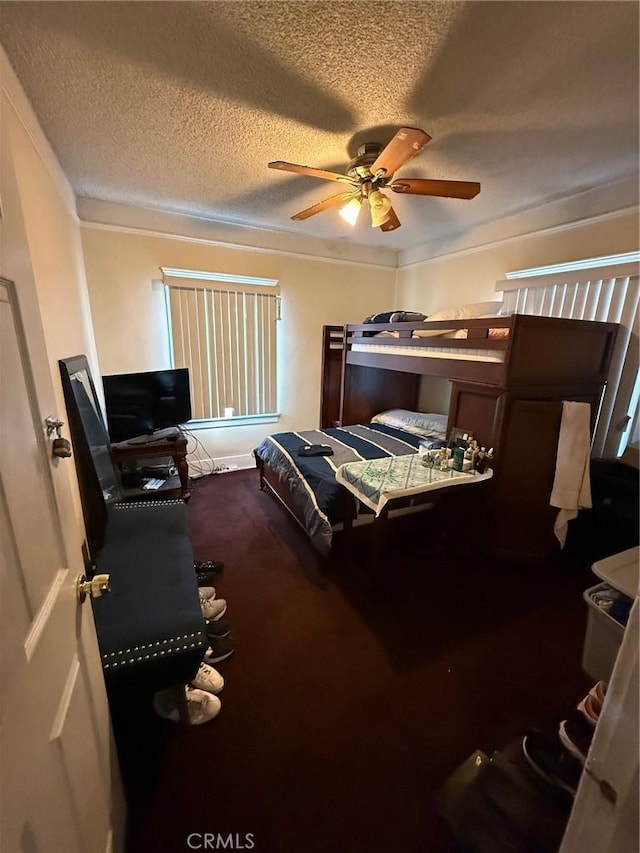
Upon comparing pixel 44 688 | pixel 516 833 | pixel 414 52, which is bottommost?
pixel 516 833

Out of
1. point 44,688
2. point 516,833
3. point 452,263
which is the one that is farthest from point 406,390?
point 44,688

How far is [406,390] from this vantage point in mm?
3893

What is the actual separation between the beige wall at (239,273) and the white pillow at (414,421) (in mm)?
917

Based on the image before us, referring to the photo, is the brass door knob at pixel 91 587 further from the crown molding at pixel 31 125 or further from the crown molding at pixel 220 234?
the crown molding at pixel 220 234

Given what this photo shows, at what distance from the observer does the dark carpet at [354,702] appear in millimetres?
1090

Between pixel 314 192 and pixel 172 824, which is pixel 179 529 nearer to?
pixel 172 824

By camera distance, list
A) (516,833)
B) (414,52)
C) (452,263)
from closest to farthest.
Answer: (516,833) → (414,52) → (452,263)

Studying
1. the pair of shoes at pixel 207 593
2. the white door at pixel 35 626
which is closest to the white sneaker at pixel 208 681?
the pair of shoes at pixel 207 593

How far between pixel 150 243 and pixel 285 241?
1.29 metres

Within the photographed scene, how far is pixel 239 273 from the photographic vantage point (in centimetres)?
338

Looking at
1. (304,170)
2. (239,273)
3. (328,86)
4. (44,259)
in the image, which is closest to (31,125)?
(44,259)

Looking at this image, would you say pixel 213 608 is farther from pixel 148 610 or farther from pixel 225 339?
pixel 225 339

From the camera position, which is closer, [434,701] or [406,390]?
[434,701]

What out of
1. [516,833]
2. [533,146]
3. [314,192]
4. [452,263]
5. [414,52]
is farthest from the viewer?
[452,263]
